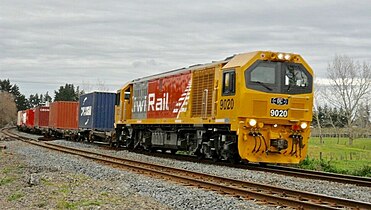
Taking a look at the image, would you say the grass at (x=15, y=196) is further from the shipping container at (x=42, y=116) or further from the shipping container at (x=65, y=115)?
the shipping container at (x=42, y=116)

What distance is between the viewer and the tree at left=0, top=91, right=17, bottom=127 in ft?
441

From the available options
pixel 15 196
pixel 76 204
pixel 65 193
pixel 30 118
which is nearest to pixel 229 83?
pixel 65 193

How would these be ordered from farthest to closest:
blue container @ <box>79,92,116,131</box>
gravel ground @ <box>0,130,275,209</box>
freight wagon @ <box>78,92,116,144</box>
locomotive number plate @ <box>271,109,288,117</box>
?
blue container @ <box>79,92,116,131</box>
freight wagon @ <box>78,92,116,144</box>
locomotive number plate @ <box>271,109,288,117</box>
gravel ground @ <box>0,130,275,209</box>

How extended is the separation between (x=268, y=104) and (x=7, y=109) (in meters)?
131

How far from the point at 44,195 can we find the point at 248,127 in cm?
782

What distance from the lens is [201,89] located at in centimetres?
2061

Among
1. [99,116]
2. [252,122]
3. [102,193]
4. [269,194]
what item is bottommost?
[102,193]

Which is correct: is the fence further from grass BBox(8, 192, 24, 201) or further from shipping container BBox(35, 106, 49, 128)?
grass BBox(8, 192, 24, 201)

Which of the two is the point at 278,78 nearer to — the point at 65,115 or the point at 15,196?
the point at 15,196

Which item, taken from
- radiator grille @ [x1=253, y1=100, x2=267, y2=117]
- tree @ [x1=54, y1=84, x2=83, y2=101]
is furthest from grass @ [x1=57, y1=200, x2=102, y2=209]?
tree @ [x1=54, y1=84, x2=83, y2=101]

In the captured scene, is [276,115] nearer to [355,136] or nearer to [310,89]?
[310,89]

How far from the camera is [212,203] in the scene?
33.6 ft

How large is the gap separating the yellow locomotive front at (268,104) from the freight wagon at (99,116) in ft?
53.6

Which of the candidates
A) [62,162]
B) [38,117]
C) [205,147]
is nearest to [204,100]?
[205,147]
